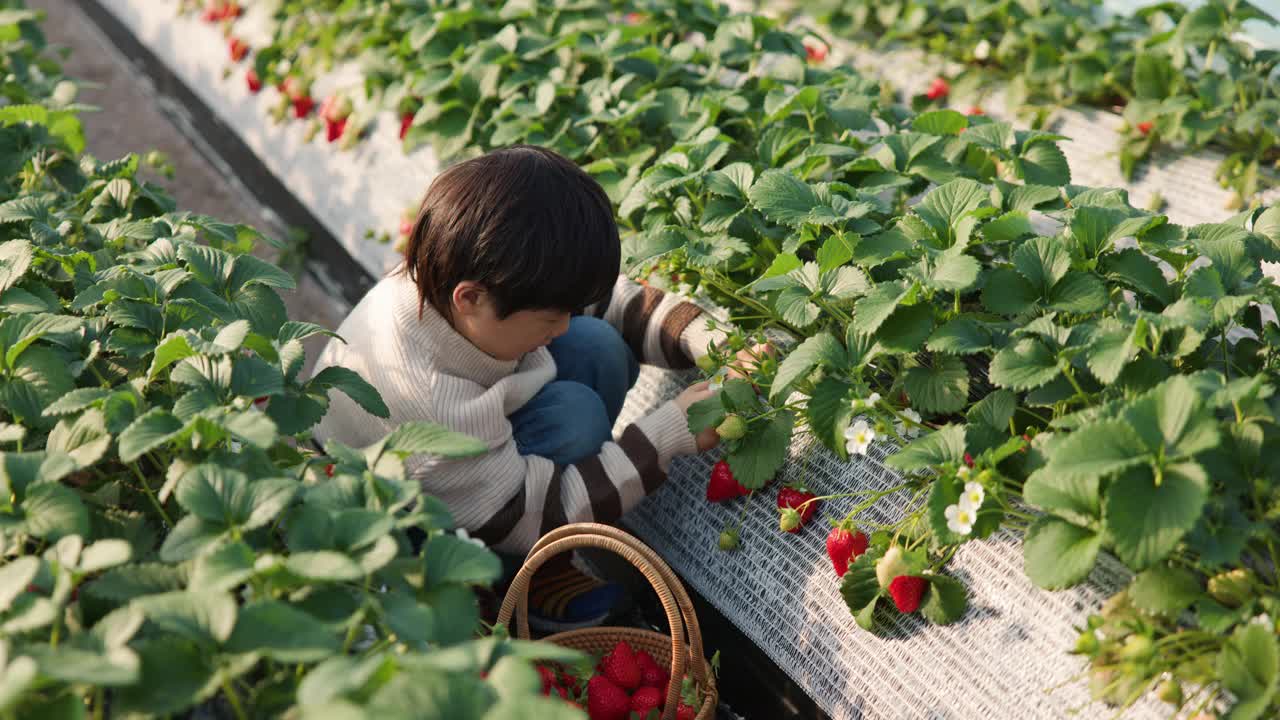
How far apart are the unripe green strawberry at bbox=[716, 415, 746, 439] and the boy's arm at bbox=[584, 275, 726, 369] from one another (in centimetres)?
21

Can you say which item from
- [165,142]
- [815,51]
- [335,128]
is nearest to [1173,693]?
[815,51]

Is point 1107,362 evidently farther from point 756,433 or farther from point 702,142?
point 702,142

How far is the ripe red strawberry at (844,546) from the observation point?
1.51m

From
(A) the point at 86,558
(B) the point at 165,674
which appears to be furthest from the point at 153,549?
(B) the point at 165,674

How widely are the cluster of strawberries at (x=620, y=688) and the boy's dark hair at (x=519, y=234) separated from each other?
51 centimetres

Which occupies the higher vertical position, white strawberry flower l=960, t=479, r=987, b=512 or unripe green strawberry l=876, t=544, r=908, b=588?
white strawberry flower l=960, t=479, r=987, b=512

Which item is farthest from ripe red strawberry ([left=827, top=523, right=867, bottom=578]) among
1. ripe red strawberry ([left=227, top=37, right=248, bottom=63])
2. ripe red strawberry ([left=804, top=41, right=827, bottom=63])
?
ripe red strawberry ([left=227, top=37, right=248, bottom=63])

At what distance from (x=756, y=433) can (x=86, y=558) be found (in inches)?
36.7

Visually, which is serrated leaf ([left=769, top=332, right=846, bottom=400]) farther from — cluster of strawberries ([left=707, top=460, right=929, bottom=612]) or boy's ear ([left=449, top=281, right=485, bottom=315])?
boy's ear ([left=449, top=281, right=485, bottom=315])

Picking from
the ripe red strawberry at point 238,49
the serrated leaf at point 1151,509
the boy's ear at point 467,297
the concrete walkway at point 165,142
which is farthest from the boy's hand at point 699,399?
the ripe red strawberry at point 238,49

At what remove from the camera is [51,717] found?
90 cm

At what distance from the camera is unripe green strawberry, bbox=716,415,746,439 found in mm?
1621

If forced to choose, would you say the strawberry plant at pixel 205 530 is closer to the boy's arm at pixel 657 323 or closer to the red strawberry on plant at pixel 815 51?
the boy's arm at pixel 657 323

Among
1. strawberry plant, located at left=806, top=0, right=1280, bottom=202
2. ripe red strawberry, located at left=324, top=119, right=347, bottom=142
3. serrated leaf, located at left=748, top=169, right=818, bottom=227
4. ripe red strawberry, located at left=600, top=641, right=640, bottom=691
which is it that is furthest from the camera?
ripe red strawberry, located at left=324, top=119, right=347, bottom=142
